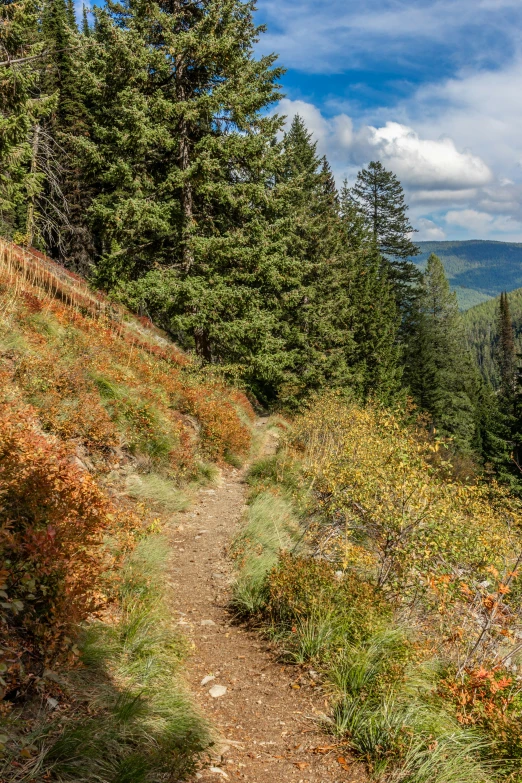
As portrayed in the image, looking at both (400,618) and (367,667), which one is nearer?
(367,667)

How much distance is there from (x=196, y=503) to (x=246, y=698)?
5.11 meters

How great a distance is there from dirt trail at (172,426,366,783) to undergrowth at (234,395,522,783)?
0.17 m

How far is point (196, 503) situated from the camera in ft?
29.9

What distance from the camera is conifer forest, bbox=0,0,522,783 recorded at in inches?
127

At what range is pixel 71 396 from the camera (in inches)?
296

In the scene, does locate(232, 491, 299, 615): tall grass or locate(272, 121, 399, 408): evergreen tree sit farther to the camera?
locate(272, 121, 399, 408): evergreen tree

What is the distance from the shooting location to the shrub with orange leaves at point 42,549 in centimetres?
306

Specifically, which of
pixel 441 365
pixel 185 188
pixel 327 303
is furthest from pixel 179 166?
pixel 441 365

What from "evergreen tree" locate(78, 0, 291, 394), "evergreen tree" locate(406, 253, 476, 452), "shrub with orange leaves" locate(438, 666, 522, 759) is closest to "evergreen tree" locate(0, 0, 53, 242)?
"evergreen tree" locate(78, 0, 291, 394)

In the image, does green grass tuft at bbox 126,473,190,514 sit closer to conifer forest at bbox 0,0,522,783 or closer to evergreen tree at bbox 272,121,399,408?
conifer forest at bbox 0,0,522,783

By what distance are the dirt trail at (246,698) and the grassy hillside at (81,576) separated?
31 centimetres

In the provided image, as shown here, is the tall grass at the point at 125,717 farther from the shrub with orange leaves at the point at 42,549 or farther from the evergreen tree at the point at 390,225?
the evergreen tree at the point at 390,225

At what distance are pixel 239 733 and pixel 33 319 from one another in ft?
25.5

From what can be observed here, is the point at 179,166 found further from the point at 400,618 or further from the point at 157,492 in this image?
the point at 400,618
